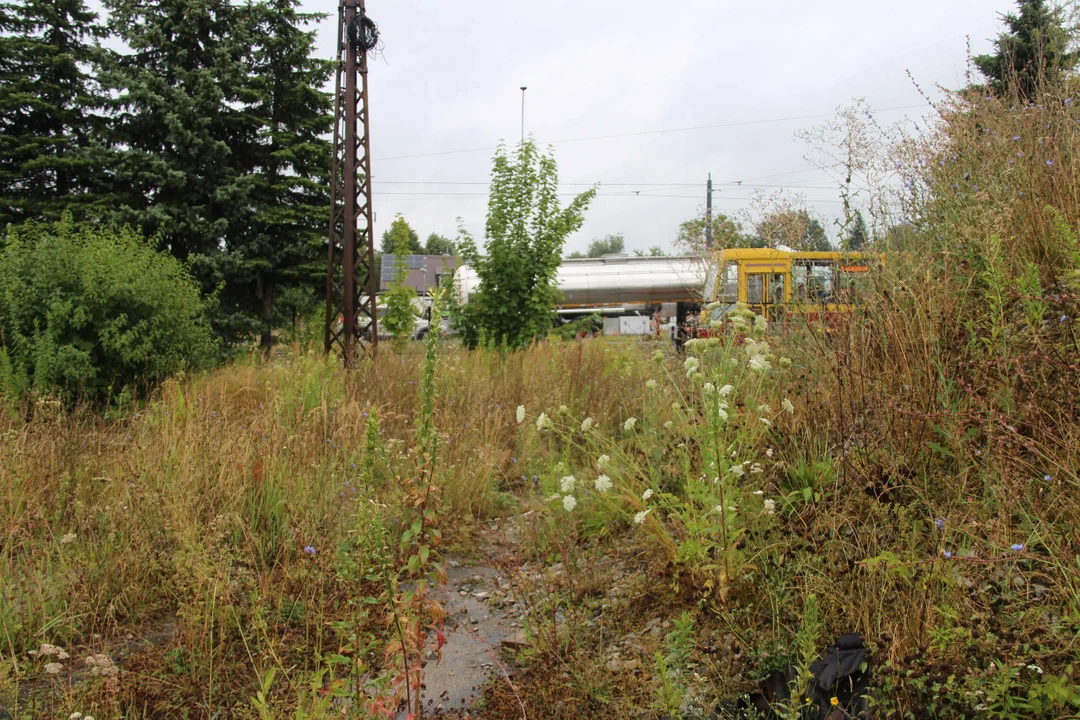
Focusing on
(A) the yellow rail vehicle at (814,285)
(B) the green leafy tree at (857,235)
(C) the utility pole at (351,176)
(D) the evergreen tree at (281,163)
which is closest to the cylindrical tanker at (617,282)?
(D) the evergreen tree at (281,163)

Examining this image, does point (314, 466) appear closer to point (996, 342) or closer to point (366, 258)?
point (996, 342)

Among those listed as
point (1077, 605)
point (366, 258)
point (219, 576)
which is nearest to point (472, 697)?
point (219, 576)

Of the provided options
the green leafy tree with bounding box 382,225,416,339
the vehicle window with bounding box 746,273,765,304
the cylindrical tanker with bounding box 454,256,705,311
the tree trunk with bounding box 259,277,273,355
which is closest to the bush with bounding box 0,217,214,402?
the green leafy tree with bounding box 382,225,416,339

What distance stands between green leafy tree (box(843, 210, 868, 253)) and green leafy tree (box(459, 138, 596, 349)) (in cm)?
540

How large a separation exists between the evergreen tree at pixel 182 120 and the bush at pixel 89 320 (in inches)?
315

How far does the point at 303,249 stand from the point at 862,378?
1572 cm

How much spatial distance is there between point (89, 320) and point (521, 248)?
16.9ft

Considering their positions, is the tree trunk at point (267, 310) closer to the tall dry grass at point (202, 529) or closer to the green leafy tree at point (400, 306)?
the green leafy tree at point (400, 306)

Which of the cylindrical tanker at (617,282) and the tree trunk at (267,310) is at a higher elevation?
the cylindrical tanker at (617,282)

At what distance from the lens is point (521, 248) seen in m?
9.57

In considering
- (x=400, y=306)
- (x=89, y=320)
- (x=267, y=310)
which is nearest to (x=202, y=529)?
(x=89, y=320)

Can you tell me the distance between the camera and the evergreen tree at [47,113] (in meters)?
15.6

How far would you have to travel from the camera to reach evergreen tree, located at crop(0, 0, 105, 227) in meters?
15.6

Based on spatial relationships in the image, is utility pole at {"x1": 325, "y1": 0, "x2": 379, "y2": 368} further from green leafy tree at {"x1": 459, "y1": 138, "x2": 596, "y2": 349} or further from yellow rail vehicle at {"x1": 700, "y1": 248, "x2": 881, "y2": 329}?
yellow rail vehicle at {"x1": 700, "y1": 248, "x2": 881, "y2": 329}
